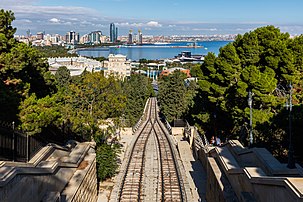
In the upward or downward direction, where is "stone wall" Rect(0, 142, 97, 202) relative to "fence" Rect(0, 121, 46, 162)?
downward

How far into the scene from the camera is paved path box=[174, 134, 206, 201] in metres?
13.5

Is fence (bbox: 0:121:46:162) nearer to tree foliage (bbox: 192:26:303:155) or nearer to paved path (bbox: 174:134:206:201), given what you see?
paved path (bbox: 174:134:206:201)

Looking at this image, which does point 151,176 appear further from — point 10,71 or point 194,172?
point 10,71

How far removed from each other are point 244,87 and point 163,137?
1127 centimetres

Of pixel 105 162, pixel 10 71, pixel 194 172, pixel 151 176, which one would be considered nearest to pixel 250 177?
pixel 105 162

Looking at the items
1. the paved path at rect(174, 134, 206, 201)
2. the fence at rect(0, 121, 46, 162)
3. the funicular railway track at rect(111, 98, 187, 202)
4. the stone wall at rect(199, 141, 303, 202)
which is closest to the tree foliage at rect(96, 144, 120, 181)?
the funicular railway track at rect(111, 98, 187, 202)

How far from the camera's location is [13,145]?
8.12 meters

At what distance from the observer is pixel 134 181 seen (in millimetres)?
14672

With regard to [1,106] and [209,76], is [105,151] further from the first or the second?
[209,76]

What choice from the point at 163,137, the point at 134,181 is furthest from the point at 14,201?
the point at 163,137

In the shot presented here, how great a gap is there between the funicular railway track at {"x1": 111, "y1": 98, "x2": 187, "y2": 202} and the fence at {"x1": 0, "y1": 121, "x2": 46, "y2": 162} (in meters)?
4.66

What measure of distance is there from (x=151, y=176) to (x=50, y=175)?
7864 millimetres

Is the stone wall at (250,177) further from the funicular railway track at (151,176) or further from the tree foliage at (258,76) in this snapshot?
the tree foliage at (258,76)

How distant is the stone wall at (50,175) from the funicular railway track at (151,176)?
180 cm
